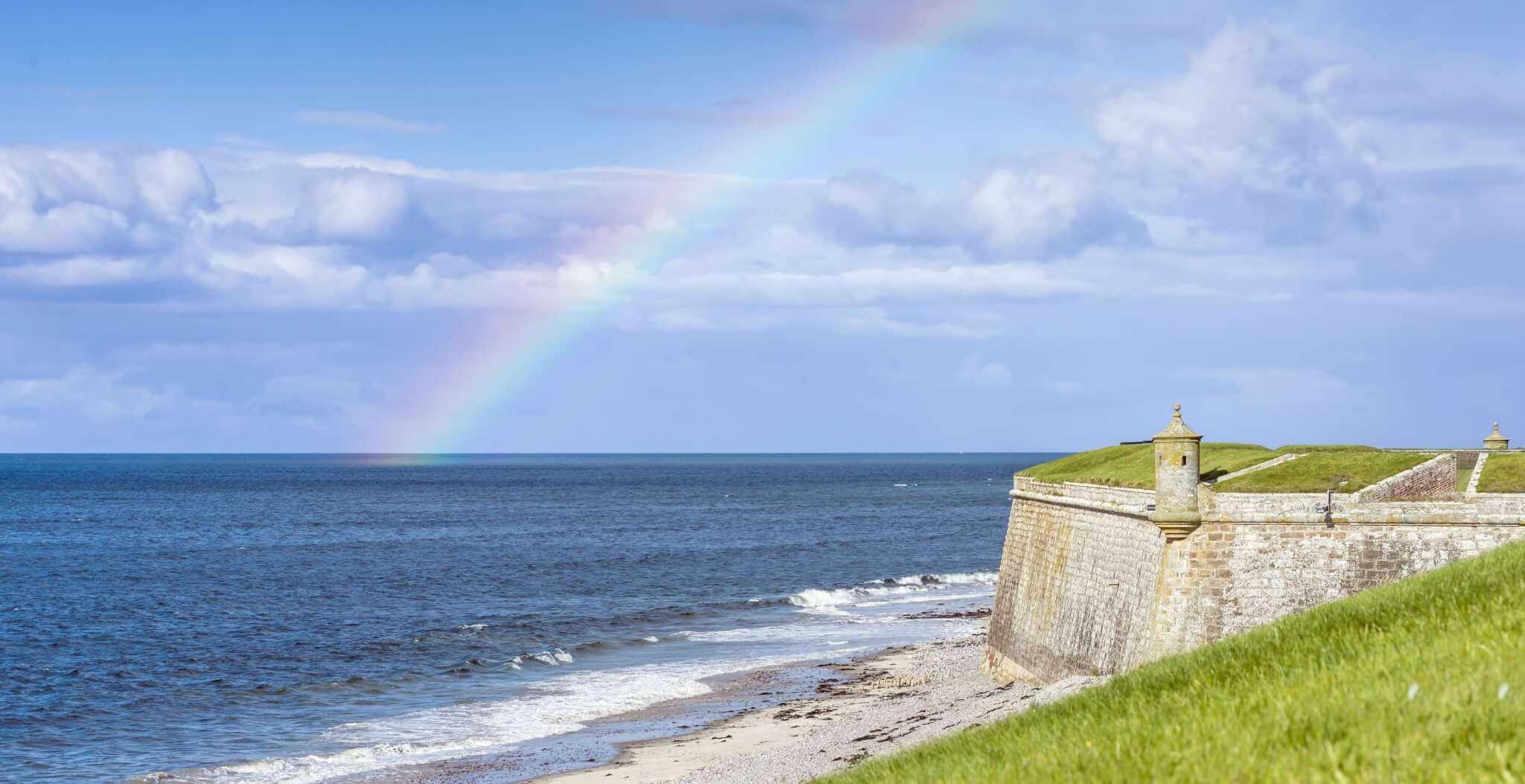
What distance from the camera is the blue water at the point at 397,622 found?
111ft

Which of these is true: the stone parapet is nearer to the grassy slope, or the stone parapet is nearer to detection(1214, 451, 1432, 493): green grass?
detection(1214, 451, 1432, 493): green grass

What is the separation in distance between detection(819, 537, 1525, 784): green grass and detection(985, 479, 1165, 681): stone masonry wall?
39.7 feet

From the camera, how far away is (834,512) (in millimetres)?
127875

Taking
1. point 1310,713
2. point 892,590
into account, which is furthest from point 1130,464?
point 892,590

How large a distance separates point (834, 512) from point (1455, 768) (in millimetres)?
119996

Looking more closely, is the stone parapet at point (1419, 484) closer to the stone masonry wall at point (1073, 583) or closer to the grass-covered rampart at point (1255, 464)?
the grass-covered rampart at point (1255, 464)

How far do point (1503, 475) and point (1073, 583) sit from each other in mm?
9872

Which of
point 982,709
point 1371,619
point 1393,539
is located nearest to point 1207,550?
point 1393,539

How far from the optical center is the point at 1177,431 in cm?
2602

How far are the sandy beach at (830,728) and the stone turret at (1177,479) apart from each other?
12.0 ft

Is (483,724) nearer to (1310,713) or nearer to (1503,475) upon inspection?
(1503,475)

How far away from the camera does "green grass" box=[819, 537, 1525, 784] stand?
8.89 meters

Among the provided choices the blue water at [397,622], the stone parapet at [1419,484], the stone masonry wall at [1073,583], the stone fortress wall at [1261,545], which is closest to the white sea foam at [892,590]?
the blue water at [397,622]

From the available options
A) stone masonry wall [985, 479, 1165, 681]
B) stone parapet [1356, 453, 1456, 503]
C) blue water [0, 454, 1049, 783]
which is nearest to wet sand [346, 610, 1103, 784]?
stone masonry wall [985, 479, 1165, 681]
